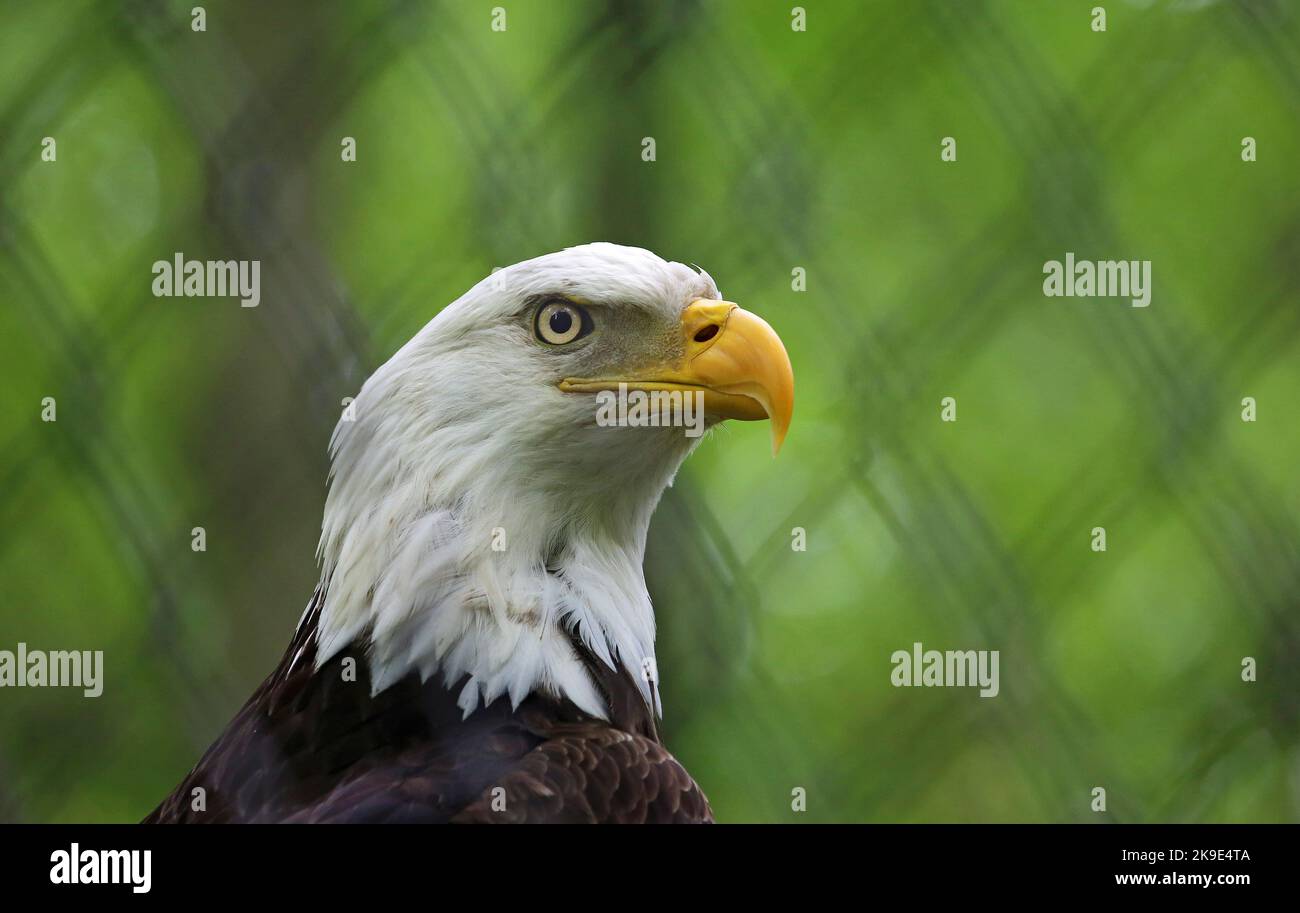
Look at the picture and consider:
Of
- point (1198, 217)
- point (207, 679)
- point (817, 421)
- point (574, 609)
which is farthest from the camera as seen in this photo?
point (1198, 217)

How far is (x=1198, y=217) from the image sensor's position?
1.93 metres

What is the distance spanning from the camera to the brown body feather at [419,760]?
1112 millimetres

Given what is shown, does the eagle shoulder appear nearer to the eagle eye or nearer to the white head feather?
the white head feather

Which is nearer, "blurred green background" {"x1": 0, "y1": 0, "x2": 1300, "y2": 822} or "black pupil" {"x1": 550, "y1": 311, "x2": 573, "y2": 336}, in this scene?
"black pupil" {"x1": 550, "y1": 311, "x2": 573, "y2": 336}

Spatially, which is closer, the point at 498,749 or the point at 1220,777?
the point at 498,749

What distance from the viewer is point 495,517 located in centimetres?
130

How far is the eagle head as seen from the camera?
4.20 feet

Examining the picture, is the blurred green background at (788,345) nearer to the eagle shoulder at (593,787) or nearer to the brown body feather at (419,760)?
the brown body feather at (419,760)

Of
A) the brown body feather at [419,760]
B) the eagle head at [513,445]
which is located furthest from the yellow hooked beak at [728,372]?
the brown body feather at [419,760]

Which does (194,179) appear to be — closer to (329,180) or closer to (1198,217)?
A: (329,180)

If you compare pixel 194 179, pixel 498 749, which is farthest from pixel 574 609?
pixel 194 179

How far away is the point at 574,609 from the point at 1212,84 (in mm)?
1347

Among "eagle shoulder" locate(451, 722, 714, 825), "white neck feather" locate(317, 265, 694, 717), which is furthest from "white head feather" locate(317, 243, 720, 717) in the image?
"eagle shoulder" locate(451, 722, 714, 825)
